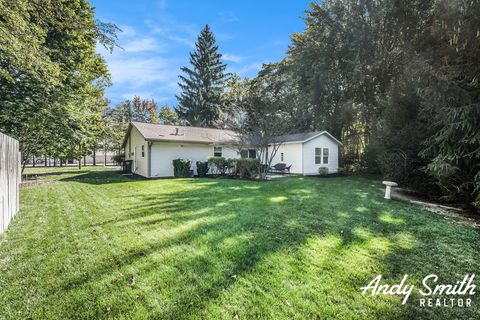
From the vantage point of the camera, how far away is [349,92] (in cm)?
1936

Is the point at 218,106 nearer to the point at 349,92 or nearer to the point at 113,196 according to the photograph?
the point at 349,92

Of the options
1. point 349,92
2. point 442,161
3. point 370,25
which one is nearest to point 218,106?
point 349,92

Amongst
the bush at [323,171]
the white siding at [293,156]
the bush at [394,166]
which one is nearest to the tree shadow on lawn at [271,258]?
the bush at [394,166]

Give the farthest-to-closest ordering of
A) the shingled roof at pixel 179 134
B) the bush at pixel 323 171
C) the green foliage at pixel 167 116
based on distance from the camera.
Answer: the green foliage at pixel 167 116 → the bush at pixel 323 171 → the shingled roof at pixel 179 134

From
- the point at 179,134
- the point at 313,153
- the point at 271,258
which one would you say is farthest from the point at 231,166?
the point at 271,258

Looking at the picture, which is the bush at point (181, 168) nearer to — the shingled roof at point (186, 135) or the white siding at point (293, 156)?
the shingled roof at point (186, 135)

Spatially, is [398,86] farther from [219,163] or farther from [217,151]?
[217,151]

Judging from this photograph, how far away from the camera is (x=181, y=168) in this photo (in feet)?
48.4

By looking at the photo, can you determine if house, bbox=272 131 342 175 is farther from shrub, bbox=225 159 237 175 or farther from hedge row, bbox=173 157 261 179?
shrub, bbox=225 159 237 175

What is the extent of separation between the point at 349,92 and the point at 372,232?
17.3 meters

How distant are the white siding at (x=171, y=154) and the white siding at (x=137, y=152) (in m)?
0.58

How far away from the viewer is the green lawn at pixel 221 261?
2.49 metres

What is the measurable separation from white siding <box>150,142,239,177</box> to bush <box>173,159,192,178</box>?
57cm

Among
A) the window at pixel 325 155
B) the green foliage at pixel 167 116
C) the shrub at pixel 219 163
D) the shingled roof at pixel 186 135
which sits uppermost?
the green foliage at pixel 167 116
